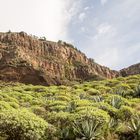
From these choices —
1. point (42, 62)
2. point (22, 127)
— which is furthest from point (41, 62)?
point (22, 127)

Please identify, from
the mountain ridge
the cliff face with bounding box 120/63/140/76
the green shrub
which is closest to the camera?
the green shrub

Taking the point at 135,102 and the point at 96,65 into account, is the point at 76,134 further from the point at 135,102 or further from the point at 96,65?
the point at 96,65

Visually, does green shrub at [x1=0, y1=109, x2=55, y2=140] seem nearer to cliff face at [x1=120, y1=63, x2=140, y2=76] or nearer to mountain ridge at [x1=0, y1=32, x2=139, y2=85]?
mountain ridge at [x1=0, y1=32, x2=139, y2=85]

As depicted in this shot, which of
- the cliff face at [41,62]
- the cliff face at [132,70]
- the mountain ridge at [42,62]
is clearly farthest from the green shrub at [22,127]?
the cliff face at [132,70]

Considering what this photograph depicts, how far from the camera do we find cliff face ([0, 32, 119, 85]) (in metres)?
66.6

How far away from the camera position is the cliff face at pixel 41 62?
6662 cm

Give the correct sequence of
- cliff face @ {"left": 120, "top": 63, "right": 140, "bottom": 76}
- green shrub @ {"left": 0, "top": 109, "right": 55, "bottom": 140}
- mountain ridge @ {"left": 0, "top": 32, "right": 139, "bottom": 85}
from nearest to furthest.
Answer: green shrub @ {"left": 0, "top": 109, "right": 55, "bottom": 140} → mountain ridge @ {"left": 0, "top": 32, "right": 139, "bottom": 85} → cliff face @ {"left": 120, "top": 63, "right": 140, "bottom": 76}

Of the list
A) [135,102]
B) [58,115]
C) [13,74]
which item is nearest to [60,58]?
[13,74]

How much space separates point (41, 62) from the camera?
8894 centimetres

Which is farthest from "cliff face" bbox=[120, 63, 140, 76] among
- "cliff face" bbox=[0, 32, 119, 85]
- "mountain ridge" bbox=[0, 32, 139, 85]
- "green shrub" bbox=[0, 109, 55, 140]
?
"green shrub" bbox=[0, 109, 55, 140]

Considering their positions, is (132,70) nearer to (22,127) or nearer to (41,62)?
(41,62)

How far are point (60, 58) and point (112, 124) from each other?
84959 mm

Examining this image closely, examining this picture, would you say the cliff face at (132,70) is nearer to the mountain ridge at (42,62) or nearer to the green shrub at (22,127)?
→ the mountain ridge at (42,62)

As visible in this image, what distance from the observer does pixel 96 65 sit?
10744 centimetres
